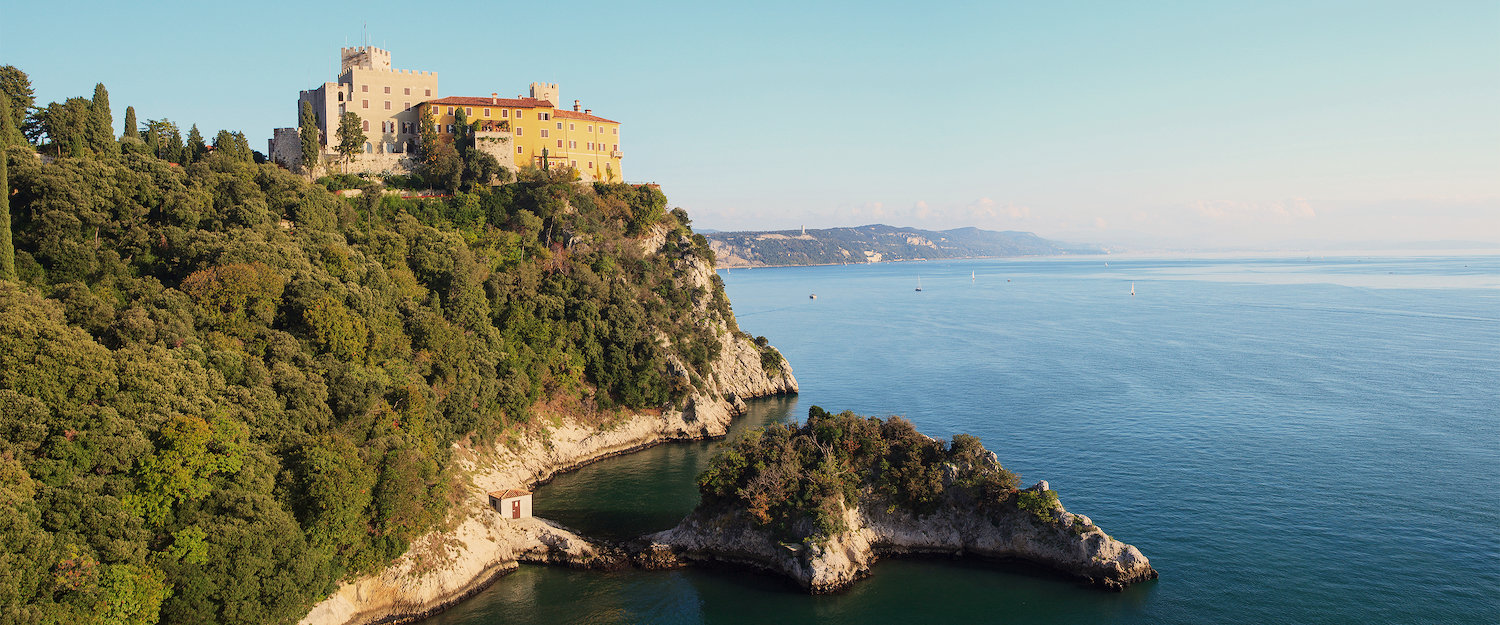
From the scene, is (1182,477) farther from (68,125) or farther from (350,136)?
(68,125)

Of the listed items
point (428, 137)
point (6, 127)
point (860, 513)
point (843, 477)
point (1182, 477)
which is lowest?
point (1182, 477)

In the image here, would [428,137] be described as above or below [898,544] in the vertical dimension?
above

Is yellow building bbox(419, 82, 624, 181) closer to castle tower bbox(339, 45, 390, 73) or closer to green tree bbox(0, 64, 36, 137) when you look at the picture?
castle tower bbox(339, 45, 390, 73)

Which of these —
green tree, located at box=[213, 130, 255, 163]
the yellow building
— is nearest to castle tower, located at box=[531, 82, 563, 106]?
the yellow building

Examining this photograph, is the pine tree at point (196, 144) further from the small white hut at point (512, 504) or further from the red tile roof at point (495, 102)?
the small white hut at point (512, 504)

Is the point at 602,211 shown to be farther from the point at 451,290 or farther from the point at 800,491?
the point at 800,491

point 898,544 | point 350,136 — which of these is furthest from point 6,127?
point 898,544

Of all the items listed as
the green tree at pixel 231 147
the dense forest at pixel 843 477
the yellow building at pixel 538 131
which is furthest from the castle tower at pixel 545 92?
the dense forest at pixel 843 477
